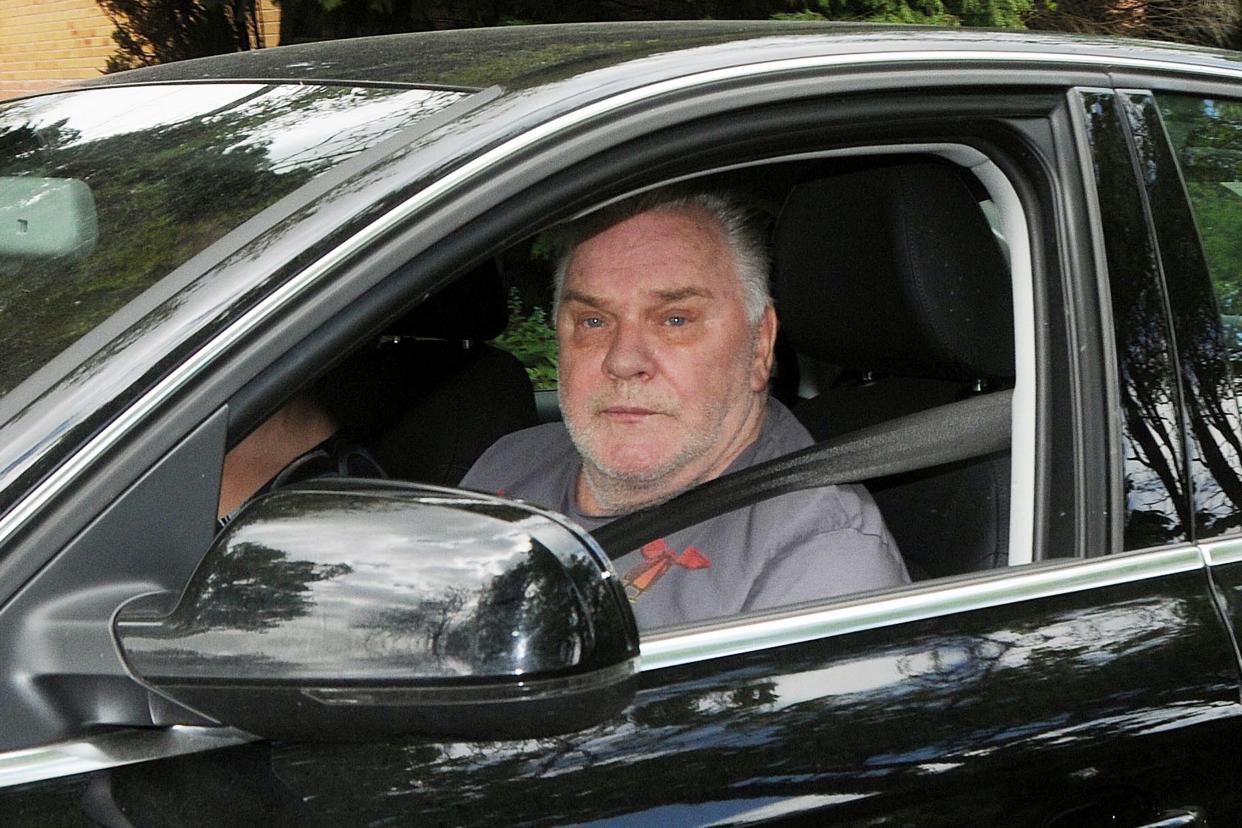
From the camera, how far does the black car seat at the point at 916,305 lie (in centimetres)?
207

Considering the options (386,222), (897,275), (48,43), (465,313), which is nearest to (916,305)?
(897,275)

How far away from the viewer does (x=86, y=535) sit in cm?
124

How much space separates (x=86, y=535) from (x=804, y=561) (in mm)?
1045

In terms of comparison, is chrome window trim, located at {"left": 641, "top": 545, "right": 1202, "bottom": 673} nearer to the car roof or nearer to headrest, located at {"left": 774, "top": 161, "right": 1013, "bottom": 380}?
headrest, located at {"left": 774, "top": 161, "right": 1013, "bottom": 380}

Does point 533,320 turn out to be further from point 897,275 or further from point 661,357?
point 897,275

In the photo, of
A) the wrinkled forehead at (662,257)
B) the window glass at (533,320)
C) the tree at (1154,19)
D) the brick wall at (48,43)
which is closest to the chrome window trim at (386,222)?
the wrinkled forehead at (662,257)

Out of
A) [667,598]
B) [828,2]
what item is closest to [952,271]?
[667,598]

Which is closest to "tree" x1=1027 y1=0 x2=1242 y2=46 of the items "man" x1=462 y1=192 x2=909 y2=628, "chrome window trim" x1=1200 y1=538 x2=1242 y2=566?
"man" x1=462 y1=192 x2=909 y2=628

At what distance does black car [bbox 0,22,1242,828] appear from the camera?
1.16 metres

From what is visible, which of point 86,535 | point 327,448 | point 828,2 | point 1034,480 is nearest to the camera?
point 86,535

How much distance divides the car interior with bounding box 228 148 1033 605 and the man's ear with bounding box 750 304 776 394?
0.05 metres

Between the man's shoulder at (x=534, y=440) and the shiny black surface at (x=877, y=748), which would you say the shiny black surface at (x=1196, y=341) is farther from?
the man's shoulder at (x=534, y=440)

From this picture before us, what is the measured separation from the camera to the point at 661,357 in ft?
7.83

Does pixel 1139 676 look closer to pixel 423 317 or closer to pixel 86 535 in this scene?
pixel 86 535
